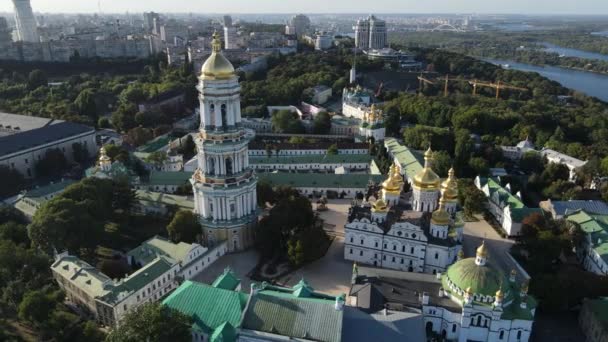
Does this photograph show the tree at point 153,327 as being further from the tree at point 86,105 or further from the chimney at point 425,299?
the tree at point 86,105

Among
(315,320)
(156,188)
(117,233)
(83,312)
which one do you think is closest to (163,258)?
(83,312)

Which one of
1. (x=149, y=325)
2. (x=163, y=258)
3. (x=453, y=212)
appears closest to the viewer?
(x=149, y=325)

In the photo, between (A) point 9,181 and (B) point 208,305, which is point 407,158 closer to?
(B) point 208,305

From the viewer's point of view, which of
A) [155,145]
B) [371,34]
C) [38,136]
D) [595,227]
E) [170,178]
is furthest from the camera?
[371,34]

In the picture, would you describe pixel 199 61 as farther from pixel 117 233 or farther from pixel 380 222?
pixel 380 222

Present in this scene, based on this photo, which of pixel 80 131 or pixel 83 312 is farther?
pixel 80 131

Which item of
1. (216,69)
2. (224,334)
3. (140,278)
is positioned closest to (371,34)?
(216,69)
